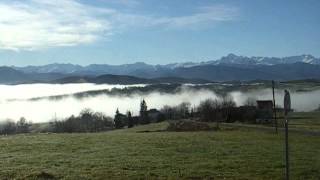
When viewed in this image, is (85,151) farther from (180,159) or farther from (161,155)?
(180,159)

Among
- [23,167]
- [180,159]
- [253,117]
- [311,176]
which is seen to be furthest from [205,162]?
[253,117]

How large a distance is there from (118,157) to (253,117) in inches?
4619

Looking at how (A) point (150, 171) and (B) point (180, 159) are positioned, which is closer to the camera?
(A) point (150, 171)

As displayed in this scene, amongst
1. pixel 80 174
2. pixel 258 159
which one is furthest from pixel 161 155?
pixel 80 174

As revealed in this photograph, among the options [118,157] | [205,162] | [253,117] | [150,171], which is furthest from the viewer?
[253,117]

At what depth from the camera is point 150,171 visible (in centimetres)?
2733

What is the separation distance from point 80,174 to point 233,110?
419 feet

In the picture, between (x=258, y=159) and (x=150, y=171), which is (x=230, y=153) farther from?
(x=150, y=171)

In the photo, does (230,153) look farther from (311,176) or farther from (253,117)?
(253,117)

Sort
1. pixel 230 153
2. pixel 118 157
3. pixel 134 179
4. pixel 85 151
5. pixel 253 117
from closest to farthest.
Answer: pixel 134 179, pixel 118 157, pixel 230 153, pixel 85 151, pixel 253 117

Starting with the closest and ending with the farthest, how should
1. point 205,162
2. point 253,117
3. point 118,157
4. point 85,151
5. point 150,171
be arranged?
point 150,171, point 205,162, point 118,157, point 85,151, point 253,117

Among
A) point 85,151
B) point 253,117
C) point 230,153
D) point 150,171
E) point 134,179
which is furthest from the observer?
point 253,117

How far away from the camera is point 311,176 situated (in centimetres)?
2603

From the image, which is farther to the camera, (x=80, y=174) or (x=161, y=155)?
(x=161, y=155)
